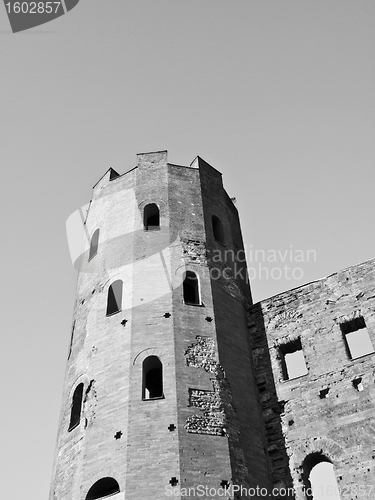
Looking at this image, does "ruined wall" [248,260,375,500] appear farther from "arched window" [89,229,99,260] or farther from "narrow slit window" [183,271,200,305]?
"arched window" [89,229,99,260]

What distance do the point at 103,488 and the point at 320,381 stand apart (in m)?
5.30

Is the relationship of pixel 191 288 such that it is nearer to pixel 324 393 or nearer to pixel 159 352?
pixel 159 352

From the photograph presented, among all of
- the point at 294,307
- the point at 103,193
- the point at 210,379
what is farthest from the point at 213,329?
the point at 103,193

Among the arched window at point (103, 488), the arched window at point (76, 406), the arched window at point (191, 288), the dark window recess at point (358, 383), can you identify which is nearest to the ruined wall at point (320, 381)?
the dark window recess at point (358, 383)

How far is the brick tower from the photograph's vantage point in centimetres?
1116

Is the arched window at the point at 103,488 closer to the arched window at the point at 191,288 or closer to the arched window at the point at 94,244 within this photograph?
the arched window at the point at 191,288

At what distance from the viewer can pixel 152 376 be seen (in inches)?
568

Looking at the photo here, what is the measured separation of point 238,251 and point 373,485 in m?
8.01

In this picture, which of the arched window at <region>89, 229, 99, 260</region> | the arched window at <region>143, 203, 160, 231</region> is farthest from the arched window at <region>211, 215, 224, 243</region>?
the arched window at <region>89, 229, 99, 260</region>

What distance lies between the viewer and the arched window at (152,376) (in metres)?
12.7

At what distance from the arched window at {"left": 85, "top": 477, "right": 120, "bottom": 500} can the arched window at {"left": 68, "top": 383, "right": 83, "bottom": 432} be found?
1.98 m

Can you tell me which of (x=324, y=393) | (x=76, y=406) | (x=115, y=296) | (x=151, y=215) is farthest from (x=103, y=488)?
(x=151, y=215)

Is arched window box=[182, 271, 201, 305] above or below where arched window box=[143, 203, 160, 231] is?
below

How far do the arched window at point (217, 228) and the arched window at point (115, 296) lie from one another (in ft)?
11.5
